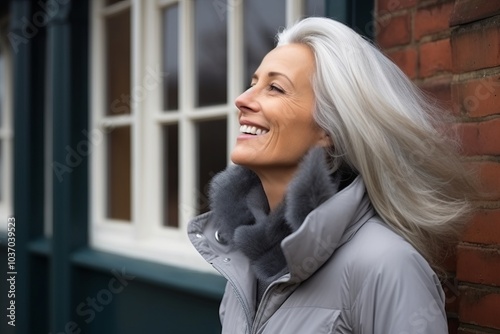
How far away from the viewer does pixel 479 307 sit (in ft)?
6.02

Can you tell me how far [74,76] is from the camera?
4.03m

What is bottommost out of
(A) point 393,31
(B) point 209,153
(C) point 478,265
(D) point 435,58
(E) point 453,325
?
(E) point 453,325

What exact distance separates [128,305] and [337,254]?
2300mm

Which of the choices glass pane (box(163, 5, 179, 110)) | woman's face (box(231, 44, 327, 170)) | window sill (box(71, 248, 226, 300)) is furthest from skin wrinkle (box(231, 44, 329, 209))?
glass pane (box(163, 5, 179, 110))

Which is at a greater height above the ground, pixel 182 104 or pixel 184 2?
pixel 184 2

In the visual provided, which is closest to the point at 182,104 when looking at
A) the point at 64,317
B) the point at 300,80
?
the point at 64,317

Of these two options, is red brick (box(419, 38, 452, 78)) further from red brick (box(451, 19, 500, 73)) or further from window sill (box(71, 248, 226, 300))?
window sill (box(71, 248, 226, 300))

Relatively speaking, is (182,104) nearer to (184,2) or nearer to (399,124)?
(184,2)

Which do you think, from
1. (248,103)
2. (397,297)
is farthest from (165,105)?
(397,297)

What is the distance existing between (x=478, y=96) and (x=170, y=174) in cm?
214

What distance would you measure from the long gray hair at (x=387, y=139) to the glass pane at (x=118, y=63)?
2.48 m

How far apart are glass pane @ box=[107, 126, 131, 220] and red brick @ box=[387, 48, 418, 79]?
83.8 inches

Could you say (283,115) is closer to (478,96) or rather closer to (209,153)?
(478,96)

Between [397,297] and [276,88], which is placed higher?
[276,88]
